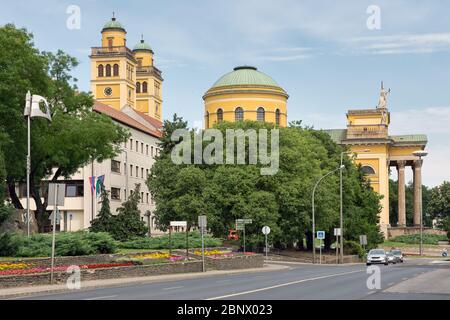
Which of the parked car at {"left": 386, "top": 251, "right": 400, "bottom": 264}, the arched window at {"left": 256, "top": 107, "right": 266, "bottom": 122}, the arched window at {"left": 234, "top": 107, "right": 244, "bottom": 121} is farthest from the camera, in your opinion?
the arched window at {"left": 234, "top": 107, "right": 244, "bottom": 121}

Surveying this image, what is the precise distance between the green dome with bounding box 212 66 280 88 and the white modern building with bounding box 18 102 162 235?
1158 cm

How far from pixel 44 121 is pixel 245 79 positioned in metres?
55.7

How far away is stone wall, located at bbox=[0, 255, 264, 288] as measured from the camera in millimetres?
30891

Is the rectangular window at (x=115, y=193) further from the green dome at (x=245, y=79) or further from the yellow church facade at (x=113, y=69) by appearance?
the yellow church facade at (x=113, y=69)

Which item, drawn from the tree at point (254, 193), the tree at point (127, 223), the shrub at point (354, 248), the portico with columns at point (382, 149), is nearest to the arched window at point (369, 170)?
the portico with columns at point (382, 149)

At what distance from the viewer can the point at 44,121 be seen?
58.0 m

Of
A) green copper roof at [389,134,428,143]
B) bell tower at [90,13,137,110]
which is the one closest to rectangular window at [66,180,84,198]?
bell tower at [90,13,137,110]

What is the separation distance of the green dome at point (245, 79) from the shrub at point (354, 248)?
1233 inches

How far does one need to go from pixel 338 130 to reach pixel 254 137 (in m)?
73.4

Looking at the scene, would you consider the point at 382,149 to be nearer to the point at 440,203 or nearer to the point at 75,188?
the point at 440,203

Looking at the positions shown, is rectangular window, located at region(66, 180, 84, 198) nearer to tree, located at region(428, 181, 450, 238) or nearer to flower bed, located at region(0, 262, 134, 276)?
flower bed, located at region(0, 262, 134, 276)

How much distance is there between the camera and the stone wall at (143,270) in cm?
3089

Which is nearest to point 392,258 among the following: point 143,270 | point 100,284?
point 143,270
